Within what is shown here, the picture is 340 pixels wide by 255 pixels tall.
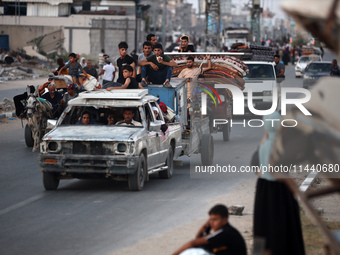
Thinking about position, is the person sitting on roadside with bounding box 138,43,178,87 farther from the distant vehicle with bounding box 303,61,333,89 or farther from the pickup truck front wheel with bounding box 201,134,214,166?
the distant vehicle with bounding box 303,61,333,89

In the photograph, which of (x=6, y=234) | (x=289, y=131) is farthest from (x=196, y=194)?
(x=289, y=131)

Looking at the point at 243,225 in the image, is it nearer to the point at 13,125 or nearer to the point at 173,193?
the point at 173,193

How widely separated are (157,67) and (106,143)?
4.22 metres

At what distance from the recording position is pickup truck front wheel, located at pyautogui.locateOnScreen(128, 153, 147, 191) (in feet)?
42.6

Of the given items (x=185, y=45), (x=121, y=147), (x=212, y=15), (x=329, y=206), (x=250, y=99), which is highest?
(x=212, y=15)

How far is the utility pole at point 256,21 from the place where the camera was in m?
97.2

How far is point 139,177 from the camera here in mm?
13148

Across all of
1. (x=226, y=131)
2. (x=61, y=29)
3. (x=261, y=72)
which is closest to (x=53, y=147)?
(x=226, y=131)

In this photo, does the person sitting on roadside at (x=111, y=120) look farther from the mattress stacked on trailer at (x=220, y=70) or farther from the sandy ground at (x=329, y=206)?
the mattress stacked on trailer at (x=220, y=70)

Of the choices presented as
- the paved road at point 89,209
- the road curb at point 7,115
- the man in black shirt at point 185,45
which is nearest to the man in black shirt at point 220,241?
the paved road at point 89,209

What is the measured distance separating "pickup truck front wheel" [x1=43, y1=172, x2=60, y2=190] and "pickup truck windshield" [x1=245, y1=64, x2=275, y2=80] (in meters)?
16.0

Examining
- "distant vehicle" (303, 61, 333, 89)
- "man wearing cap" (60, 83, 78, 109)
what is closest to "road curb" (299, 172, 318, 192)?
"man wearing cap" (60, 83, 78, 109)

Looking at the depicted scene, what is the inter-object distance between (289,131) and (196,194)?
23.6 ft

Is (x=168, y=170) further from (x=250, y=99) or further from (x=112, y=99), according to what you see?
(x=250, y=99)
